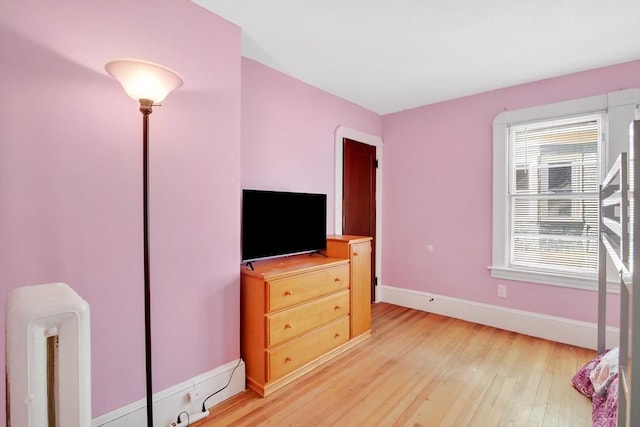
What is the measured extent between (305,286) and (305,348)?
0.48 metres

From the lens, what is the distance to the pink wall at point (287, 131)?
254 cm

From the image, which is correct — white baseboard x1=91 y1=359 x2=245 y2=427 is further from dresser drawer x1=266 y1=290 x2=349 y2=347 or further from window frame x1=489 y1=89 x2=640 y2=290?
window frame x1=489 y1=89 x2=640 y2=290

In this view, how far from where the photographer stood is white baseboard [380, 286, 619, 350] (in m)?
2.73

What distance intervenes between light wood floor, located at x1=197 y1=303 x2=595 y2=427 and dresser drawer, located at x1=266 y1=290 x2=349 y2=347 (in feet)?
1.15

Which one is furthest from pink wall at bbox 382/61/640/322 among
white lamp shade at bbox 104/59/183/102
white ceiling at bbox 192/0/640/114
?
white lamp shade at bbox 104/59/183/102

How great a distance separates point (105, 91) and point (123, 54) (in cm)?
23

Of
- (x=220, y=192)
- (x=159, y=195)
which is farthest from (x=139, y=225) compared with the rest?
(x=220, y=192)

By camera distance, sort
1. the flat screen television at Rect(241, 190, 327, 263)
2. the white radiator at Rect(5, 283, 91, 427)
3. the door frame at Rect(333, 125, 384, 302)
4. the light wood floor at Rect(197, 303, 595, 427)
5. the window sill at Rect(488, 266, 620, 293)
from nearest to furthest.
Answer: the white radiator at Rect(5, 283, 91, 427) → the light wood floor at Rect(197, 303, 595, 427) → the flat screen television at Rect(241, 190, 327, 263) → the window sill at Rect(488, 266, 620, 293) → the door frame at Rect(333, 125, 384, 302)

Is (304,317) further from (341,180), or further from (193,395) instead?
(341,180)

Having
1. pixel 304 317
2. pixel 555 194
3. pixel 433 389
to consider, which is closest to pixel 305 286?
pixel 304 317

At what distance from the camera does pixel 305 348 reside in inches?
91.7

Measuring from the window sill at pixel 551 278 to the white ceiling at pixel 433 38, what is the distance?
1.88m

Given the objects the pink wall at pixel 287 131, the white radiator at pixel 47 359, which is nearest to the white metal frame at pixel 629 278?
the white radiator at pixel 47 359

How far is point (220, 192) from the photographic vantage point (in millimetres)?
2014
